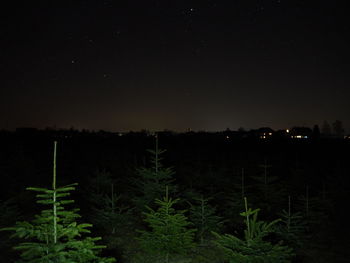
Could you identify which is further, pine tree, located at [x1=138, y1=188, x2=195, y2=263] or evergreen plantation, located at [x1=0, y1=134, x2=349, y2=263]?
pine tree, located at [x1=138, y1=188, x2=195, y2=263]

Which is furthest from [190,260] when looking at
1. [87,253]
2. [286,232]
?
[87,253]

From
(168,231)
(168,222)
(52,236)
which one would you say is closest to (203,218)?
(168,222)

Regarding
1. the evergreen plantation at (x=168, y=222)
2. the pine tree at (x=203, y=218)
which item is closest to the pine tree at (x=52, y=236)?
the evergreen plantation at (x=168, y=222)

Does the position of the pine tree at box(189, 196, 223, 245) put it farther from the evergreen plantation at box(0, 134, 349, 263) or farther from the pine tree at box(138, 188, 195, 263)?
the pine tree at box(138, 188, 195, 263)

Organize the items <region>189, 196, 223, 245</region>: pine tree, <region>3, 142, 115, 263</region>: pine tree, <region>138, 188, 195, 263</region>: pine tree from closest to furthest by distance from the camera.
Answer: <region>3, 142, 115, 263</region>: pine tree → <region>138, 188, 195, 263</region>: pine tree → <region>189, 196, 223, 245</region>: pine tree

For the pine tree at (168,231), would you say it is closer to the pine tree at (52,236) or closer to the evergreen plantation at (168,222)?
the evergreen plantation at (168,222)

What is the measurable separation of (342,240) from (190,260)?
266 inches

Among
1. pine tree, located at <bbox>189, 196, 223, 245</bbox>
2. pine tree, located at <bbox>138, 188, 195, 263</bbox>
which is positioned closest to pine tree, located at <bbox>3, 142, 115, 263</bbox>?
pine tree, located at <bbox>138, 188, 195, 263</bbox>

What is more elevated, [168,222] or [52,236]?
[52,236]

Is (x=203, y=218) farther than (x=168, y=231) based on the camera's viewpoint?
Yes

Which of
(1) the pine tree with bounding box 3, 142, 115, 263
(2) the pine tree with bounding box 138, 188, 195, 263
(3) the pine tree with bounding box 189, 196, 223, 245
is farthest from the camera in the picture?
(3) the pine tree with bounding box 189, 196, 223, 245

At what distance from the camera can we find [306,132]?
8394 centimetres

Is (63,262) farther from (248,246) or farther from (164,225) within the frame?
(164,225)

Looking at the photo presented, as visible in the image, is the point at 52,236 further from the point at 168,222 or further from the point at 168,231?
the point at 168,222
